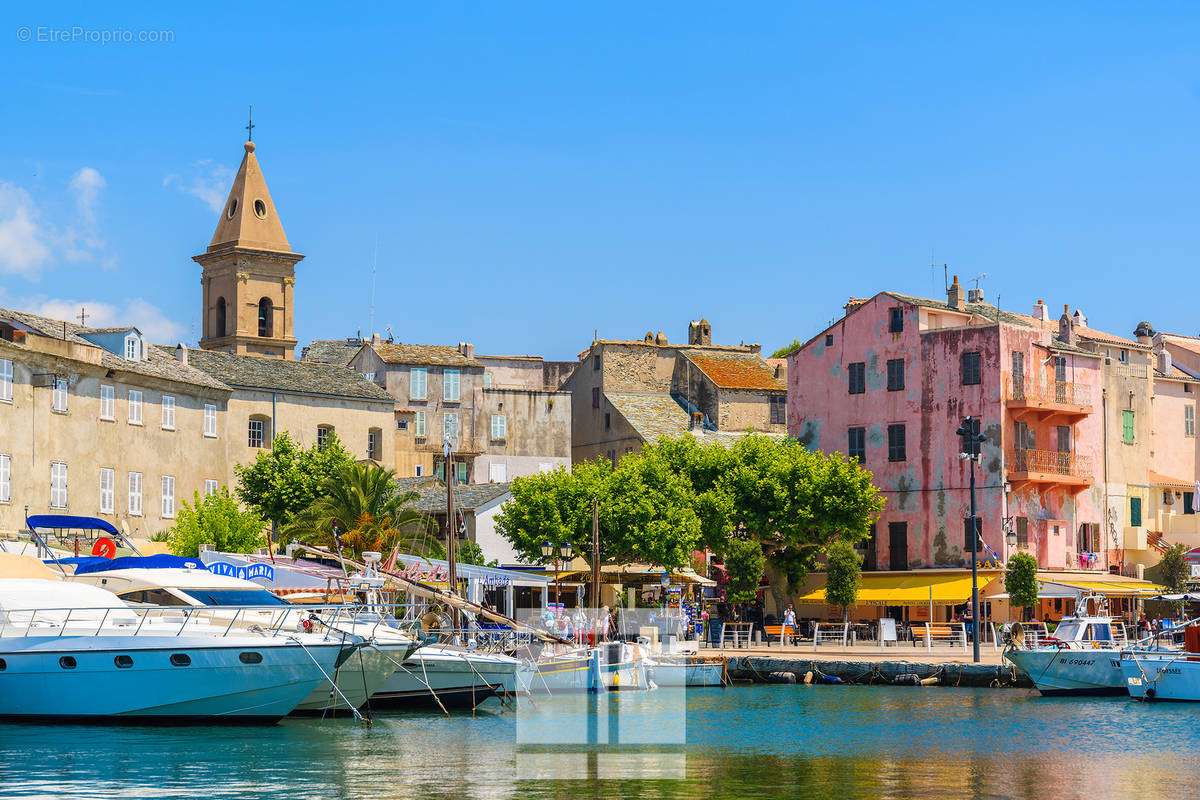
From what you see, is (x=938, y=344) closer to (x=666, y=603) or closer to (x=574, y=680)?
(x=666, y=603)

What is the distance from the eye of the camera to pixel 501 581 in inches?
2133

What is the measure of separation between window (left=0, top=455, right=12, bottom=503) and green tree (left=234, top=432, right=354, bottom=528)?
521 inches

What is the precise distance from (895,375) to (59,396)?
33.6 m

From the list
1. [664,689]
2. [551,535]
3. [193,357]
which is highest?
[193,357]

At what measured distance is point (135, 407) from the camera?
57156 millimetres

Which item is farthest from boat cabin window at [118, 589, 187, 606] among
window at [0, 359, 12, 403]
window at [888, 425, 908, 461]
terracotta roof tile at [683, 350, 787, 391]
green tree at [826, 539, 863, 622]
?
terracotta roof tile at [683, 350, 787, 391]

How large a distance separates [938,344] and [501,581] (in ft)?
73.6

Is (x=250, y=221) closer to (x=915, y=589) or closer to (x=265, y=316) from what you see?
(x=265, y=316)

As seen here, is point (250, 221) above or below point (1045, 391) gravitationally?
above

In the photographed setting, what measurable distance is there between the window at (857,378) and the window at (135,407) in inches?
1176

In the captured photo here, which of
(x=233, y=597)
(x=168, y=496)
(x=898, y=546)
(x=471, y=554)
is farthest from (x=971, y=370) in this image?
(x=233, y=597)

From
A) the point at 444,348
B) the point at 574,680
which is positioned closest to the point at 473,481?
the point at 444,348

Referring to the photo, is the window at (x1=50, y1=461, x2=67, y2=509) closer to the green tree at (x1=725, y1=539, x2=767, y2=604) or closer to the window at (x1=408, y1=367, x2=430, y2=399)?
the green tree at (x1=725, y1=539, x2=767, y2=604)

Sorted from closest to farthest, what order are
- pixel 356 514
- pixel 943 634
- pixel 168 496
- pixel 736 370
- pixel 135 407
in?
pixel 135 407 → pixel 356 514 → pixel 943 634 → pixel 168 496 → pixel 736 370
